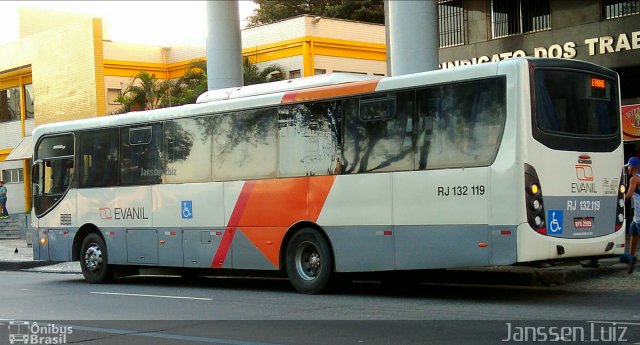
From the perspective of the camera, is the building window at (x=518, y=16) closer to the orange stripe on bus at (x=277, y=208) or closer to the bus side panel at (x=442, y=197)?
the orange stripe on bus at (x=277, y=208)

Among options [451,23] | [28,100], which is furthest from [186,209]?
[28,100]

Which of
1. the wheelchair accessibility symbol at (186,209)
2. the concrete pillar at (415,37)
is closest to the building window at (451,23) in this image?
the concrete pillar at (415,37)

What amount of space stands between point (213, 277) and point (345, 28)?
914 inches

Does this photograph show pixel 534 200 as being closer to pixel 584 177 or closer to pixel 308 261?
pixel 584 177

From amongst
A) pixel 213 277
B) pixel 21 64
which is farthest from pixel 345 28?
pixel 213 277

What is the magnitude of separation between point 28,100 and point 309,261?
3589 centimetres

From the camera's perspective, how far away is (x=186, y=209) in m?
16.4

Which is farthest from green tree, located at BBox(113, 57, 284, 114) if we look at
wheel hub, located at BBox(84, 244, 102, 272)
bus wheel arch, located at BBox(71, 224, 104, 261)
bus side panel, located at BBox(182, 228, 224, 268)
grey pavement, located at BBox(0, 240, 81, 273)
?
bus side panel, located at BBox(182, 228, 224, 268)

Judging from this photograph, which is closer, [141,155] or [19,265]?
[141,155]

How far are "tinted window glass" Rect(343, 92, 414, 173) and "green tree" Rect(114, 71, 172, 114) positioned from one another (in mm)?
28031

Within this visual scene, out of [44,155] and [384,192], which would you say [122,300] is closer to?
Answer: [384,192]

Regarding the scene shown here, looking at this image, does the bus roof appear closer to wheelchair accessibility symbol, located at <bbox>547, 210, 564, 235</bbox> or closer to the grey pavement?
wheelchair accessibility symbol, located at <bbox>547, 210, 564, 235</bbox>

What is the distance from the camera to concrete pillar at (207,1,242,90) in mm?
23219

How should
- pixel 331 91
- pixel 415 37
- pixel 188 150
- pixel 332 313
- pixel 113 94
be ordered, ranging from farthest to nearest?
pixel 113 94 → pixel 415 37 → pixel 188 150 → pixel 331 91 → pixel 332 313
